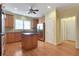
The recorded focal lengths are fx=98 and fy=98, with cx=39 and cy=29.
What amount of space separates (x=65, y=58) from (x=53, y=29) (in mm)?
595

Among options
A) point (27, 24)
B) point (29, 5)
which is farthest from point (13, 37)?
point (29, 5)

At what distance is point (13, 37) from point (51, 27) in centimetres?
81

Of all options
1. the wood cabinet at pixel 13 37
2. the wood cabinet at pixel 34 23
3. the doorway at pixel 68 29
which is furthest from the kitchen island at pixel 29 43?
the doorway at pixel 68 29

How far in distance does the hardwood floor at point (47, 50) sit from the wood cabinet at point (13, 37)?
83 mm

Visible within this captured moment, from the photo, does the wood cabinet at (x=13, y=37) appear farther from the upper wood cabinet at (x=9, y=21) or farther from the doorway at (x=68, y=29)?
the doorway at (x=68, y=29)

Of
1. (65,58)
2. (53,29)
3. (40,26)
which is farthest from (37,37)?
(65,58)

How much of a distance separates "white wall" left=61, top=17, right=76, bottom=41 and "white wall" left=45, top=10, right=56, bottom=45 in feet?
0.64

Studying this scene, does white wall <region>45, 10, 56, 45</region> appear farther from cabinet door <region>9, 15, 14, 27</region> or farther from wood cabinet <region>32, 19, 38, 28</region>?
cabinet door <region>9, 15, 14, 27</region>

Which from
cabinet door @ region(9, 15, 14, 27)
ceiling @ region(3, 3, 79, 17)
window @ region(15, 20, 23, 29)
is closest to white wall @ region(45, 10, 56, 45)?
ceiling @ region(3, 3, 79, 17)

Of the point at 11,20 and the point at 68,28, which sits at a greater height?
the point at 11,20

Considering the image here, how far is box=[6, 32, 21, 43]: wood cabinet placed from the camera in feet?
6.23

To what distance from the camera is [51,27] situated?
1970mm

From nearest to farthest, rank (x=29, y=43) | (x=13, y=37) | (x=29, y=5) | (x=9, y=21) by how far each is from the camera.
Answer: (x=29, y=5) → (x=9, y=21) → (x=13, y=37) → (x=29, y=43)

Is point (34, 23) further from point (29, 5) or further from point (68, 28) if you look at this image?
point (68, 28)
